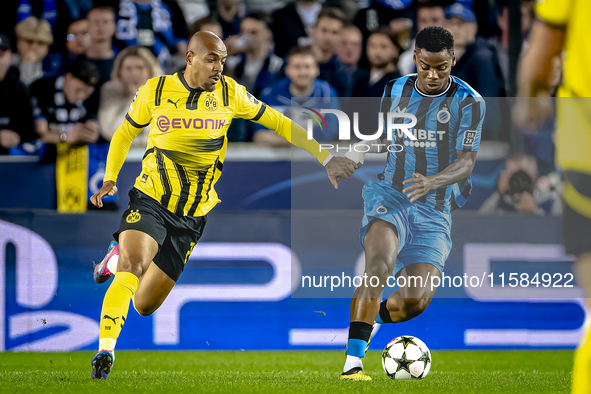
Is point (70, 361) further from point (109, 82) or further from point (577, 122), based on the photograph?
point (577, 122)

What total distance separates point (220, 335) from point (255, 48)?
9.28 ft

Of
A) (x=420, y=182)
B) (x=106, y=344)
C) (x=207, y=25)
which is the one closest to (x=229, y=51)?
(x=207, y=25)

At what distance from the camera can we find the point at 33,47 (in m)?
6.52

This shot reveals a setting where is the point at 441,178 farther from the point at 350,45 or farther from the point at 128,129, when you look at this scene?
the point at 128,129

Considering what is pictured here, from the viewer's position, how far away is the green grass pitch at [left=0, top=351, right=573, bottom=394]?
382 centimetres

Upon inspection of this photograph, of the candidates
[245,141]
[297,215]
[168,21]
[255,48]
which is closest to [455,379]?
[297,215]

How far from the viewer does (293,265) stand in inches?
213

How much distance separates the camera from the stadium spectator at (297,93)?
5188 mm

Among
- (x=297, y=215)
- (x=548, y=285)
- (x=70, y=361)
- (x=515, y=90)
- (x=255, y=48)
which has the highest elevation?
(x=255, y=48)

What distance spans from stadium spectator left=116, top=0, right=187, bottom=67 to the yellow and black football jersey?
197 cm

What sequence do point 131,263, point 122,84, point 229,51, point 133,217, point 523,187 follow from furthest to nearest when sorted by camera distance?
point 229,51
point 122,84
point 523,187
point 133,217
point 131,263

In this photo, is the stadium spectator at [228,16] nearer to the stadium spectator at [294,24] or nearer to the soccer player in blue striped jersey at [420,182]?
the stadium spectator at [294,24]

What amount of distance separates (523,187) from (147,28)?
395 centimetres

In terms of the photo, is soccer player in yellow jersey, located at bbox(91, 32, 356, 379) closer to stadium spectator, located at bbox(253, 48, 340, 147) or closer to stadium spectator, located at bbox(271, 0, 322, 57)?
stadium spectator, located at bbox(253, 48, 340, 147)
